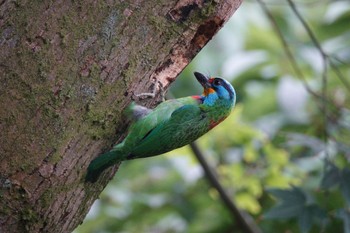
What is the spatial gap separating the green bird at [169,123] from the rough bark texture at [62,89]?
0.22ft

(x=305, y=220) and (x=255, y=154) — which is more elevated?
(x=305, y=220)

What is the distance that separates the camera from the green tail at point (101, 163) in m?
2.62

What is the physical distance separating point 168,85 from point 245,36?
293 centimetres

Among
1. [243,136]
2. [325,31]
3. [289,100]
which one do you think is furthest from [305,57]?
[243,136]

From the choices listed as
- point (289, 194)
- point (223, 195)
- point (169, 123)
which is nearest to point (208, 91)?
point (169, 123)

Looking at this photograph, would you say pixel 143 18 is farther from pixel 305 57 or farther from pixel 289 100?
pixel 305 57

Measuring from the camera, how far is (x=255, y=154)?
4.49 metres

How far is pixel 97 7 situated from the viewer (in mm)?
2611

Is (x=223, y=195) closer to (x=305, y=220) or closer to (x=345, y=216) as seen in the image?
(x=305, y=220)

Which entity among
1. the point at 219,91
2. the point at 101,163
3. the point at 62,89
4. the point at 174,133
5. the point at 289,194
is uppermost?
the point at 62,89

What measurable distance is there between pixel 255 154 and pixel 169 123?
153cm

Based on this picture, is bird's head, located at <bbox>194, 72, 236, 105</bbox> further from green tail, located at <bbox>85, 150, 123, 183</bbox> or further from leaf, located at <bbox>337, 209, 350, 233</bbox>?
leaf, located at <bbox>337, 209, 350, 233</bbox>

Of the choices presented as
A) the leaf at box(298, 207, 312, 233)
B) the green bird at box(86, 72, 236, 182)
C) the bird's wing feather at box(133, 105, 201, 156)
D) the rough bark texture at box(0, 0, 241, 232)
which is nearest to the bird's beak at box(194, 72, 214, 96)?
the green bird at box(86, 72, 236, 182)

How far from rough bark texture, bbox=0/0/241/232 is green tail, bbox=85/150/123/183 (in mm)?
29
